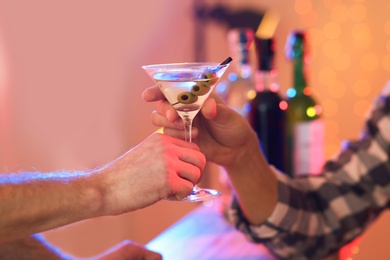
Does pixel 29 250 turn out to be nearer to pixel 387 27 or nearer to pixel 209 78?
pixel 209 78

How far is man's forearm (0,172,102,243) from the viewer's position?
0.93 meters

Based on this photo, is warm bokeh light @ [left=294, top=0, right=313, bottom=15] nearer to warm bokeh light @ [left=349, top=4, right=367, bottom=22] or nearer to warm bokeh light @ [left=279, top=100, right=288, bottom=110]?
warm bokeh light @ [left=349, top=4, right=367, bottom=22]

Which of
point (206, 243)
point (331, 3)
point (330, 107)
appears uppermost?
point (331, 3)

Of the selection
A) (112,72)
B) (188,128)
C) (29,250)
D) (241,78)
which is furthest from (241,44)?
(112,72)

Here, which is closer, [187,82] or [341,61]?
[187,82]

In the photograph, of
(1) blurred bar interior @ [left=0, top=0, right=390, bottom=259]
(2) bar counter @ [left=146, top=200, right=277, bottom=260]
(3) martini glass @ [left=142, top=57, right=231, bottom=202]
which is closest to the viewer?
(3) martini glass @ [left=142, top=57, right=231, bottom=202]

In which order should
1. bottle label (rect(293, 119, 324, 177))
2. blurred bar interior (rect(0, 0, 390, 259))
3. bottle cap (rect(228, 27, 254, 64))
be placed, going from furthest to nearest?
blurred bar interior (rect(0, 0, 390, 259)) → bottle cap (rect(228, 27, 254, 64)) → bottle label (rect(293, 119, 324, 177))

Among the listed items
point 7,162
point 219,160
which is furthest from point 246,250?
point 7,162

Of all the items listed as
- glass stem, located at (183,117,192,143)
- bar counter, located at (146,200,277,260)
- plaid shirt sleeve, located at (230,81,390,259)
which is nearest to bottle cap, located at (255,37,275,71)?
plaid shirt sleeve, located at (230,81,390,259)

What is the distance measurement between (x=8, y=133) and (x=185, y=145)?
1.48 metres

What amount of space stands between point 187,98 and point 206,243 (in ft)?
1.99

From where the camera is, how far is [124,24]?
2.82 metres

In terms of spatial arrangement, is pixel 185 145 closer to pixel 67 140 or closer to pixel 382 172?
pixel 382 172

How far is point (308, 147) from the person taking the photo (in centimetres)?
174
